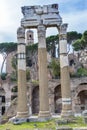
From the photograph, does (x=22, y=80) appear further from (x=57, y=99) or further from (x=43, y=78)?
(x=57, y=99)

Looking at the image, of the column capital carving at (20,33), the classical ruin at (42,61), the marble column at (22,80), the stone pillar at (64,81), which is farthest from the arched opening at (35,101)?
the column capital carving at (20,33)

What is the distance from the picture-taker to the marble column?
14.0 metres

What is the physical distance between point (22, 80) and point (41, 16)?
11.7 ft

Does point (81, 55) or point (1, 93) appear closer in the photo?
point (1, 93)

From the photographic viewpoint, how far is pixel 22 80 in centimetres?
1430

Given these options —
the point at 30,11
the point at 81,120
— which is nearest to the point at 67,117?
the point at 81,120

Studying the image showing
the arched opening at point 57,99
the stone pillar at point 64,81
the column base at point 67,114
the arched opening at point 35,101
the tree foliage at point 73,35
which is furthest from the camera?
the tree foliage at point 73,35

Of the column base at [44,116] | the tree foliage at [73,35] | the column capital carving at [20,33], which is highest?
the tree foliage at [73,35]

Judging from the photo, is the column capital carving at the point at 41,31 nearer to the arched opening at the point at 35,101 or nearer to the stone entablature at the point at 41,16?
the stone entablature at the point at 41,16

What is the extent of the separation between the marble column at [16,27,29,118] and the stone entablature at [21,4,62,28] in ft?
1.86

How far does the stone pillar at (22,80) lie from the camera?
14019 mm

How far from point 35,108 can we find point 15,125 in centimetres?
1727

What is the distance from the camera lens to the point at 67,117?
44.1 ft

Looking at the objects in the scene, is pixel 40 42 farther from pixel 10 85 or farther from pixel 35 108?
pixel 10 85
